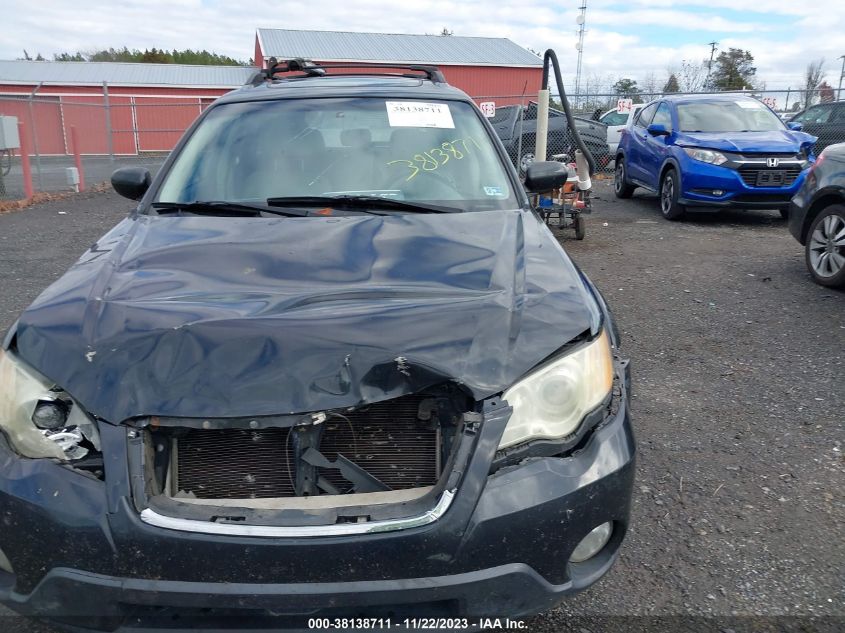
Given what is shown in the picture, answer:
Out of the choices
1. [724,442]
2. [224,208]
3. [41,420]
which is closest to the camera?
[41,420]

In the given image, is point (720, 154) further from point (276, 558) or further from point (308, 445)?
point (276, 558)

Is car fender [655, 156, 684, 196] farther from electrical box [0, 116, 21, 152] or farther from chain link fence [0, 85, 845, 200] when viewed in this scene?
electrical box [0, 116, 21, 152]

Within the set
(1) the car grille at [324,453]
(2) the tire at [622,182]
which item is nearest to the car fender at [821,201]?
(1) the car grille at [324,453]

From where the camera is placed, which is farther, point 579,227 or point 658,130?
point 658,130

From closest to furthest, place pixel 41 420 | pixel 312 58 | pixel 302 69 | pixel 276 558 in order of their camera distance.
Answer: pixel 276 558 < pixel 41 420 < pixel 302 69 < pixel 312 58

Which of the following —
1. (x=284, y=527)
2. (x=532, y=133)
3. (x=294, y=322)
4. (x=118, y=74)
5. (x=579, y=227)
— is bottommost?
(x=579, y=227)

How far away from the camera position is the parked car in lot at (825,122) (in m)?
14.0

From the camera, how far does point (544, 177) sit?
3.59 m

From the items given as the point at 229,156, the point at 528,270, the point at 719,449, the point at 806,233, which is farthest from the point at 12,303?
the point at 806,233

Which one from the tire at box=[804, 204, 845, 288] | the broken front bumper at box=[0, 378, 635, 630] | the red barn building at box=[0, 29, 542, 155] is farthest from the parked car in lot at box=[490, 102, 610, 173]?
the red barn building at box=[0, 29, 542, 155]

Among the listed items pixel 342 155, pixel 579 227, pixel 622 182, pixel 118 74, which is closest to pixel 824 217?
pixel 579 227

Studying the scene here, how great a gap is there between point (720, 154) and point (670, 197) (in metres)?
1.03

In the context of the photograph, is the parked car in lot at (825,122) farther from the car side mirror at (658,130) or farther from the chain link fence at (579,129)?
the car side mirror at (658,130)

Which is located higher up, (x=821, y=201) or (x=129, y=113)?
(x=129, y=113)
